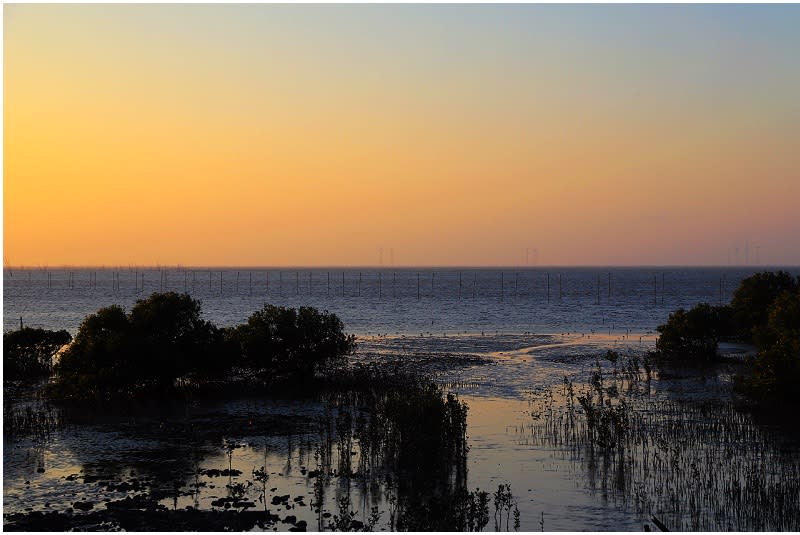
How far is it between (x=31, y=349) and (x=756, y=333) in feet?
139

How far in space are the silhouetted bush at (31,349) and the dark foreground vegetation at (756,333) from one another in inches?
1432

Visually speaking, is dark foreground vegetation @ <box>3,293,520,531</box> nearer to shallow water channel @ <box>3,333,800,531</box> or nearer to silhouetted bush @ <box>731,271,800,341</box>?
shallow water channel @ <box>3,333,800,531</box>

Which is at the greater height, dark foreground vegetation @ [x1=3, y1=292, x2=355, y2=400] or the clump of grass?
dark foreground vegetation @ [x1=3, y1=292, x2=355, y2=400]

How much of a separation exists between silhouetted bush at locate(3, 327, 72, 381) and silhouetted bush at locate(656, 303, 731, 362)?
3886 centimetres

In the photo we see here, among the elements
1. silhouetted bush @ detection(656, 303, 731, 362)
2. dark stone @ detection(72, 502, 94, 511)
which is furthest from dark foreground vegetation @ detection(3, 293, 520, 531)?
silhouetted bush @ detection(656, 303, 731, 362)

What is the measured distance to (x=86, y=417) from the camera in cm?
3153

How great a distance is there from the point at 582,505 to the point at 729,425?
1139 centimetres

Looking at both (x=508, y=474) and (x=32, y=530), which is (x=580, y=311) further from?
(x=32, y=530)

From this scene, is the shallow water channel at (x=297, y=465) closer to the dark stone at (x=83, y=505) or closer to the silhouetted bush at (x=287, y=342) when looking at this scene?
the dark stone at (x=83, y=505)

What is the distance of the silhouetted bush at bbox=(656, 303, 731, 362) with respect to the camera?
50.3 m

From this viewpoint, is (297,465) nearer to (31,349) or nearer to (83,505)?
(83,505)

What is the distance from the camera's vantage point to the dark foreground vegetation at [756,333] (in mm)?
30641

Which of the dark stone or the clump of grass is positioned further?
the dark stone

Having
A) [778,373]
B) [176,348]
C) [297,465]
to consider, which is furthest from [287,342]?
[778,373]
